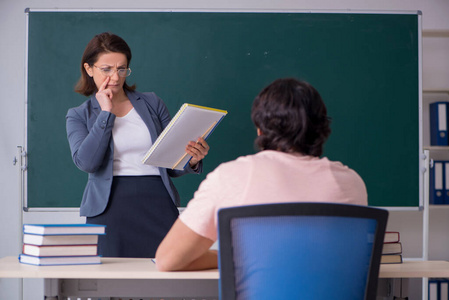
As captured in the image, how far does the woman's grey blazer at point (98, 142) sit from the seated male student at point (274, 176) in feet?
2.68

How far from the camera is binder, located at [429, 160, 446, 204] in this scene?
11.8 ft

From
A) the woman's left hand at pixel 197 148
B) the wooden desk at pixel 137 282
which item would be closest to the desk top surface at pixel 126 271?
the wooden desk at pixel 137 282

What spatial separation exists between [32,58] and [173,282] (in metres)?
2.32

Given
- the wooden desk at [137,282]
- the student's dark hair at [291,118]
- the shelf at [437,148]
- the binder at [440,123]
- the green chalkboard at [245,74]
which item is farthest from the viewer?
the binder at [440,123]

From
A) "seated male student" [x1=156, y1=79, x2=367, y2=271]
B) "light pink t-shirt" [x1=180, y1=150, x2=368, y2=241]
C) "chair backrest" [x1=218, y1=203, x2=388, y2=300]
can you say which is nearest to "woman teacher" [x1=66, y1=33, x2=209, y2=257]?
"seated male student" [x1=156, y1=79, x2=367, y2=271]

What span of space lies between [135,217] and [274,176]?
44.3 inches

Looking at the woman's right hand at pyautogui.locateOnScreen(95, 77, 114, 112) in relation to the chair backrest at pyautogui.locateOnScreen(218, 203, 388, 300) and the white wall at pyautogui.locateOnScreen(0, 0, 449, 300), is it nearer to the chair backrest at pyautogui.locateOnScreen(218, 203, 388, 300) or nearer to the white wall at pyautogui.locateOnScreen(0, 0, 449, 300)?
the chair backrest at pyautogui.locateOnScreen(218, 203, 388, 300)

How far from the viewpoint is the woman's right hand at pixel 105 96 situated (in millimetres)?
2168

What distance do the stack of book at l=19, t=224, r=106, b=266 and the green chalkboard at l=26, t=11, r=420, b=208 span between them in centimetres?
184

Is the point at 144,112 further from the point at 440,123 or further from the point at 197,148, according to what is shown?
the point at 440,123

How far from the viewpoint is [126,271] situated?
56.2 inches

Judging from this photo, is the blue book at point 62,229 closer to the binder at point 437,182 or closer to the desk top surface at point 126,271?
the desk top surface at point 126,271

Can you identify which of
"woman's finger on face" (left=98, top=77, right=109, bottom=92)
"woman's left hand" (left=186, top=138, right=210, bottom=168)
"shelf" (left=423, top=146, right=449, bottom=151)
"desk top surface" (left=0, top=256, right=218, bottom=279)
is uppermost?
"woman's finger on face" (left=98, top=77, right=109, bottom=92)

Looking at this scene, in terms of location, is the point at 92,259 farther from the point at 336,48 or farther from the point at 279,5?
the point at 279,5
